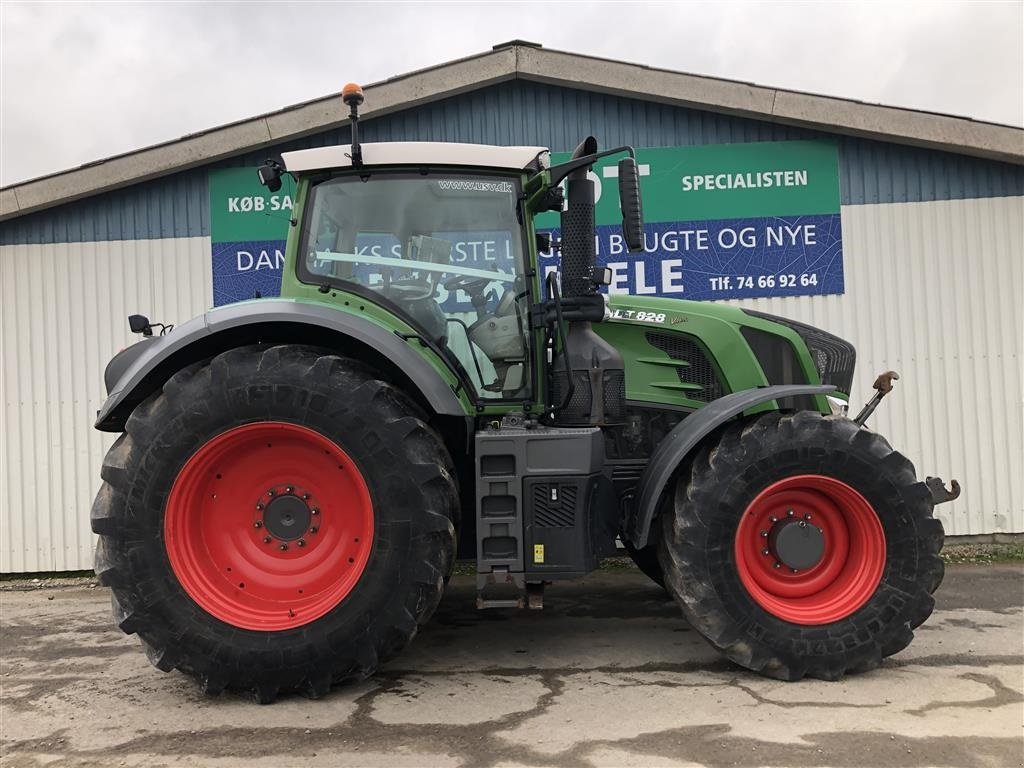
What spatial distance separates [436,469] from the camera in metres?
3.60

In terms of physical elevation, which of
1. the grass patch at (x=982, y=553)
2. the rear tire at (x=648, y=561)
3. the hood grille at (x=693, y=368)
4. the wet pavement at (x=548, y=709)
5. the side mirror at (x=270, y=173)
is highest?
the side mirror at (x=270, y=173)

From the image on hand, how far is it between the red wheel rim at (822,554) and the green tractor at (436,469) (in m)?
0.01

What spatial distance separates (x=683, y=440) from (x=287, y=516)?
197 cm

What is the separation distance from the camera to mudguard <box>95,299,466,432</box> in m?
3.69

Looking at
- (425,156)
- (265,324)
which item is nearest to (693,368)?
(425,156)

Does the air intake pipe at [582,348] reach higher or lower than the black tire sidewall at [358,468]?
higher

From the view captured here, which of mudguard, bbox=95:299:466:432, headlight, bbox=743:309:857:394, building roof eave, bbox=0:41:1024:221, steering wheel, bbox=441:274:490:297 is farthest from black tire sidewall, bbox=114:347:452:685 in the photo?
building roof eave, bbox=0:41:1024:221

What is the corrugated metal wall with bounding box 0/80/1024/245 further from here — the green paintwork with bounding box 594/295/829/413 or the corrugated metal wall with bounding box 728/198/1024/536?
the green paintwork with bounding box 594/295/829/413

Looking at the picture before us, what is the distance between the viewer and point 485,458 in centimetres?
382

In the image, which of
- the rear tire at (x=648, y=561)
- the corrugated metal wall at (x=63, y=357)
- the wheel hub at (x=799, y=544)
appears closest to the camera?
the wheel hub at (x=799, y=544)

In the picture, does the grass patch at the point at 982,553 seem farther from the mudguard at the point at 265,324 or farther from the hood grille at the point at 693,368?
the mudguard at the point at 265,324

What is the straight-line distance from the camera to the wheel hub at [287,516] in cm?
377

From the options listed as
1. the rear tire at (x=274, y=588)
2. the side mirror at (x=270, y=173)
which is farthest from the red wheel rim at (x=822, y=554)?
the side mirror at (x=270, y=173)

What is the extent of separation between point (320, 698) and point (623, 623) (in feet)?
6.65
